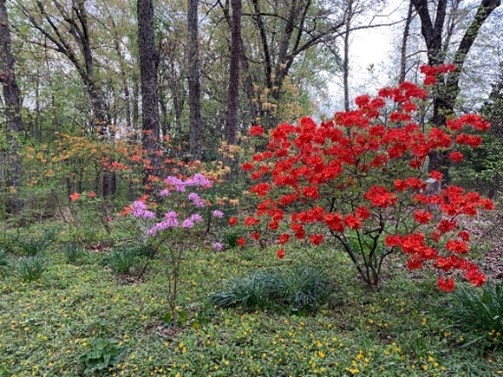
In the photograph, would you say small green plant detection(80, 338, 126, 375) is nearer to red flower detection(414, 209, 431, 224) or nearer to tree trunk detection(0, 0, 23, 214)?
red flower detection(414, 209, 431, 224)

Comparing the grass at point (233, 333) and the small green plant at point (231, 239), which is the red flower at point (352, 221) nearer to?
the grass at point (233, 333)

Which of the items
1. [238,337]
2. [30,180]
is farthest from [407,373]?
[30,180]

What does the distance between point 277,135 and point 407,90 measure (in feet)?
3.82

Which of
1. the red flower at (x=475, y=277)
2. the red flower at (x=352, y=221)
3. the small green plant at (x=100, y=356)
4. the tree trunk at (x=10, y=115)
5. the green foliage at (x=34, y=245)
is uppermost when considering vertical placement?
the tree trunk at (x=10, y=115)

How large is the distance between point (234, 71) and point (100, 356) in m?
5.78

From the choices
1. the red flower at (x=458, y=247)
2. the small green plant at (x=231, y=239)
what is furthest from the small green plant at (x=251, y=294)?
the small green plant at (x=231, y=239)

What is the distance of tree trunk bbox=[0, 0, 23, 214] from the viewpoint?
6.74 meters

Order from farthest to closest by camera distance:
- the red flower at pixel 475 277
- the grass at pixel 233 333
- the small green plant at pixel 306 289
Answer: the small green plant at pixel 306 289, the red flower at pixel 475 277, the grass at pixel 233 333

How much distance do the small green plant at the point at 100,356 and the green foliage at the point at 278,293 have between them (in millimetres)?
1035

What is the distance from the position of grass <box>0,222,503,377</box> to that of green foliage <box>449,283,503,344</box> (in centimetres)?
8

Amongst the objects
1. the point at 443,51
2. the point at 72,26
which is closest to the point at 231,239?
the point at 443,51

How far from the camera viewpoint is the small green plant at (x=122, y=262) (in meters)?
4.47

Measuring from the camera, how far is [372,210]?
3229mm

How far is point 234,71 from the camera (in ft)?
23.2
